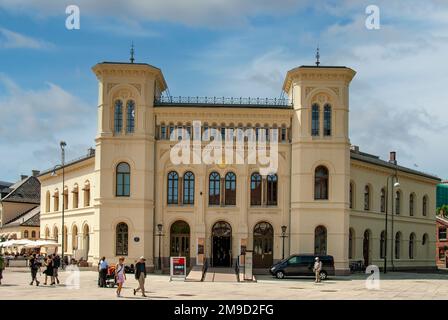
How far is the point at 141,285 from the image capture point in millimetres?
33719

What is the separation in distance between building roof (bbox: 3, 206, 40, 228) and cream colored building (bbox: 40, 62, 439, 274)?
3177 cm

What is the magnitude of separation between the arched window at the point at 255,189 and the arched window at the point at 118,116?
33.3 feet

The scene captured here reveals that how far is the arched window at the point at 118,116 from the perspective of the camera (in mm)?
53625

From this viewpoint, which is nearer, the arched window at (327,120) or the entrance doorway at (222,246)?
the arched window at (327,120)

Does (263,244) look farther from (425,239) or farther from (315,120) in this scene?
(425,239)

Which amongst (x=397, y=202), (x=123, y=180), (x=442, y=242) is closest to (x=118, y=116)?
(x=123, y=180)

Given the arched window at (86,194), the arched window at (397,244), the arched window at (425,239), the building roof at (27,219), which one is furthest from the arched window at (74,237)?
the arched window at (425,239)

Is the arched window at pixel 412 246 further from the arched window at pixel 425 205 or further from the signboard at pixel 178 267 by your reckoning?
the signboard at pixel 178 267

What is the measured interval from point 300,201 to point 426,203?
22.6 meters

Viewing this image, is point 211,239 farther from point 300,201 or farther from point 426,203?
point 426,203

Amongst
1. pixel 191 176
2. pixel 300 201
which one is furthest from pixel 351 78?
pixel 191 176

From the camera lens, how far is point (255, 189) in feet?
180

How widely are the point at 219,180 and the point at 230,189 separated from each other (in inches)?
41.0

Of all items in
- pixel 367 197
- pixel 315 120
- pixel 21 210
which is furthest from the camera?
pixel 21 210
